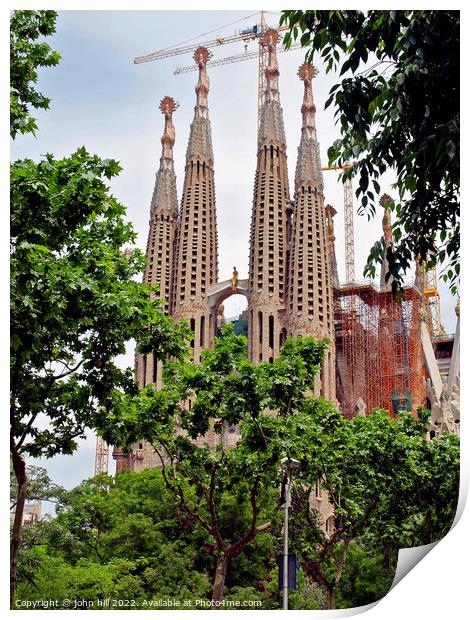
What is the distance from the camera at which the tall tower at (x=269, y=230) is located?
43062 millimetres

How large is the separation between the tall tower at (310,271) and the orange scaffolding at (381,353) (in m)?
2.35

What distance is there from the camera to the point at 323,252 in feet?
141

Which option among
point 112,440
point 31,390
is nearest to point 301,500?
point 112,440

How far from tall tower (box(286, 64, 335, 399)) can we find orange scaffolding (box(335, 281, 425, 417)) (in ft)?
7.72

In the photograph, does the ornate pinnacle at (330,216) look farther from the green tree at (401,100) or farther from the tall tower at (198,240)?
the green tree at (401,100)

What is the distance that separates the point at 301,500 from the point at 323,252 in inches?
853

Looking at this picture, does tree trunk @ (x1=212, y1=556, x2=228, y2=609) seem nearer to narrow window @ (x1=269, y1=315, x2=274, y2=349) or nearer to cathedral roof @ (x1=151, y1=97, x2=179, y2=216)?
narrow window @ (x1=269, y1=315, x2=274, y2=349)

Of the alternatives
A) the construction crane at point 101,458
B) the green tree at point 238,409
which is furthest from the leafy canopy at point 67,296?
the construction crane at point 101,458

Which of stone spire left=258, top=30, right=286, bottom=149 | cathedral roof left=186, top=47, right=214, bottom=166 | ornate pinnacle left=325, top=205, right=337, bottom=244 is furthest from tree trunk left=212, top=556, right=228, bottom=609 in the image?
ornate pinnacle left=325, top=205, right=337, bottom=244

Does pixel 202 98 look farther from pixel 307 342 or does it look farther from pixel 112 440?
pixel 112 440

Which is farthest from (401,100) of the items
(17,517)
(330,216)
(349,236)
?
(349,236)

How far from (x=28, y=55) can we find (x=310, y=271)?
103 ft

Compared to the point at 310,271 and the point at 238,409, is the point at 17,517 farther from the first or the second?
the point at 310,271

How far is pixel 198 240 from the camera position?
4384 cm
